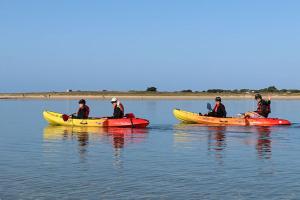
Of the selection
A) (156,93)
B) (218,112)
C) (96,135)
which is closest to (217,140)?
(96,135)

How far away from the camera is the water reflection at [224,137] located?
21.3m

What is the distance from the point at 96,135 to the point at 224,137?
19.4ft

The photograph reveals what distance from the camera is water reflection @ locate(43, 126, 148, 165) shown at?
2269 centimetres

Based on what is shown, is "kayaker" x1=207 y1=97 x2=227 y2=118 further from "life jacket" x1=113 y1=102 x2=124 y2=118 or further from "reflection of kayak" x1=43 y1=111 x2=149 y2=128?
"life jacket" x1=113 y1=102 x2=124 y2=118

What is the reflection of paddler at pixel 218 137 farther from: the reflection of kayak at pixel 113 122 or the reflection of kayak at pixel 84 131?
the reflection of kayak at pixel 113 122

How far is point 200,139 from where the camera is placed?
25.4 meters

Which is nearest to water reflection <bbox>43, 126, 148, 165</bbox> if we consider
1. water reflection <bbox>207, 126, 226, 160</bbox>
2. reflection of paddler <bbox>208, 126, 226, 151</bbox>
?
water reflection <bbox>207, 126, 226, 160</bbox>

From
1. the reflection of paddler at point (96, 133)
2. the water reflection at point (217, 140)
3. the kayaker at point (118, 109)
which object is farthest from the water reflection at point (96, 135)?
the water reflection at point (217, 140)

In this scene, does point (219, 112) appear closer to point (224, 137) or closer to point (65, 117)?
point (224, 137)

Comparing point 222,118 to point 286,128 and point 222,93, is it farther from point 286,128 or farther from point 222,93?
point 222,93

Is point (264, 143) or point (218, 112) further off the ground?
point (218, 112)

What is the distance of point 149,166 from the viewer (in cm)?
1683

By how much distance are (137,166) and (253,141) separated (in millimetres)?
9015

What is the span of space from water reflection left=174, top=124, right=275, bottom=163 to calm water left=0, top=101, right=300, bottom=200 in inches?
1.5
